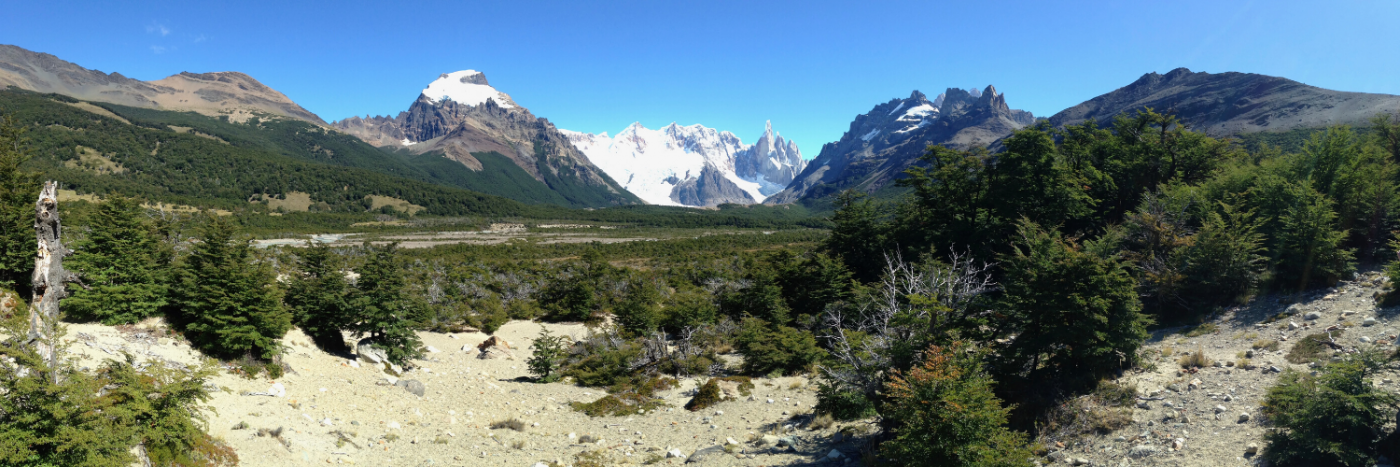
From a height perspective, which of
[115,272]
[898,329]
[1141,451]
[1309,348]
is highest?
[115,272]

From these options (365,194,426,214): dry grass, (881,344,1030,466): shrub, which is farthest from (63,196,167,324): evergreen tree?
(365,194,426,214): dry grass

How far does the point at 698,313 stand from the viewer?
21.1 meters

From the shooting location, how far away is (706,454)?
1061 cm

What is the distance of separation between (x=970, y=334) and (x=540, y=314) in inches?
875

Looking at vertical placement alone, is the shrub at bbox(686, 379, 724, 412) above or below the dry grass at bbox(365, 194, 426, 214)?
below

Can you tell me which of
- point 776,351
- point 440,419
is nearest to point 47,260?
point 440,419

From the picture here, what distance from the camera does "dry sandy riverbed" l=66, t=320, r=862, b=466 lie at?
367 inches

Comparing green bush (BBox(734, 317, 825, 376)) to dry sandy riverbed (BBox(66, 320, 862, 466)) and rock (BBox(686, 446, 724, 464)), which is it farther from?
rock (BBox(686, 446, 724, 464))

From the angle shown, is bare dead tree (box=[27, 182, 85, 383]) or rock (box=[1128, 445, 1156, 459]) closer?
bare dead tree (box=[27, 182, 85, 383])

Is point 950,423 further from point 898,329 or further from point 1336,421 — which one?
point 1336,421

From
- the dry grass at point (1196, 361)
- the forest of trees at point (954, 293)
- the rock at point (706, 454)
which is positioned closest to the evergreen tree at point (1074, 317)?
the forest of trees at point (954, 293)

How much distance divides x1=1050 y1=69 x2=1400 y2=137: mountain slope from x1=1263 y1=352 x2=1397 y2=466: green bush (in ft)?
410

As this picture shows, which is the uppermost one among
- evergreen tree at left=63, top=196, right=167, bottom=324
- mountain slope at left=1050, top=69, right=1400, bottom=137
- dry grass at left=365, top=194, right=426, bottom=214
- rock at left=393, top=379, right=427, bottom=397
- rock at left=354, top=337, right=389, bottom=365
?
mountain slope at left=1050, top=69, right=1400, bottom=137

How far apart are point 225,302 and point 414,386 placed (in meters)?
4.39
